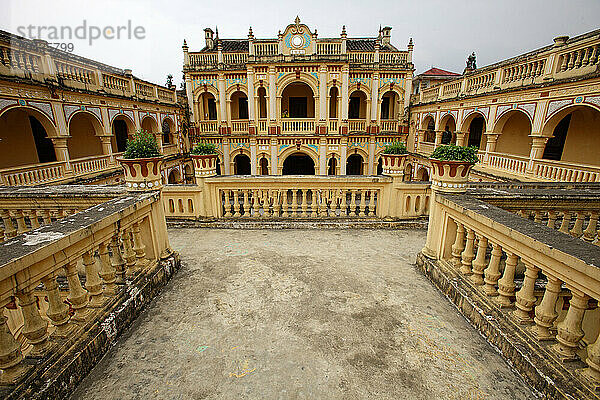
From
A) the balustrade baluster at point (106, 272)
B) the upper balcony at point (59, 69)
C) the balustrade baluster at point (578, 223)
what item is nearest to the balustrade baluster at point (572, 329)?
the balustrade baluster at point (578, 223)

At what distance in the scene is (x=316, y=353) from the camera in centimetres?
277

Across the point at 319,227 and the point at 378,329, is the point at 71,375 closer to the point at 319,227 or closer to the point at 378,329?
the point at 378,329

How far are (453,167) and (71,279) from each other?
15.9 feet

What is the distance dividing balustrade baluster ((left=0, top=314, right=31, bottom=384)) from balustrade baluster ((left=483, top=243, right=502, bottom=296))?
436cm

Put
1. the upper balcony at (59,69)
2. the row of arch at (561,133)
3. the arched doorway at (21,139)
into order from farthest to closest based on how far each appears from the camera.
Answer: the arched doorway at (21,139)
the row of arch at (561,133)
the upper balcony at (59,69)

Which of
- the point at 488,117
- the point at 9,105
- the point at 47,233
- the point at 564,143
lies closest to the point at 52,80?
the point at 9,105

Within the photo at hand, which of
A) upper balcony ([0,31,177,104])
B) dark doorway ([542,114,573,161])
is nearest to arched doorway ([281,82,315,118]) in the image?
upper balcony ([0,31,177,104])

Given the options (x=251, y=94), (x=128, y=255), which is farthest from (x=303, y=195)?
(x=251, y=94)

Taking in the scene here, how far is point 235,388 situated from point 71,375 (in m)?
1.39

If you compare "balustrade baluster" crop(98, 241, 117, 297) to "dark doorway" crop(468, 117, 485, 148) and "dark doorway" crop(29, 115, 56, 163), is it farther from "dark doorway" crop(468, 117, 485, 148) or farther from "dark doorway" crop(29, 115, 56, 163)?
"dark doorway" crop(468, 117, 485, 148)

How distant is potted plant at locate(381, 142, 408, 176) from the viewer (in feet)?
20.0

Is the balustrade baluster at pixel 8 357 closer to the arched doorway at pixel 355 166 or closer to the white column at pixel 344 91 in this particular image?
the white column at pixel 344 91

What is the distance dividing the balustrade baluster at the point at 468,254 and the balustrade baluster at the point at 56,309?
4354 millimetres

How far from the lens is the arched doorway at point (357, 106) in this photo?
21.0 m
